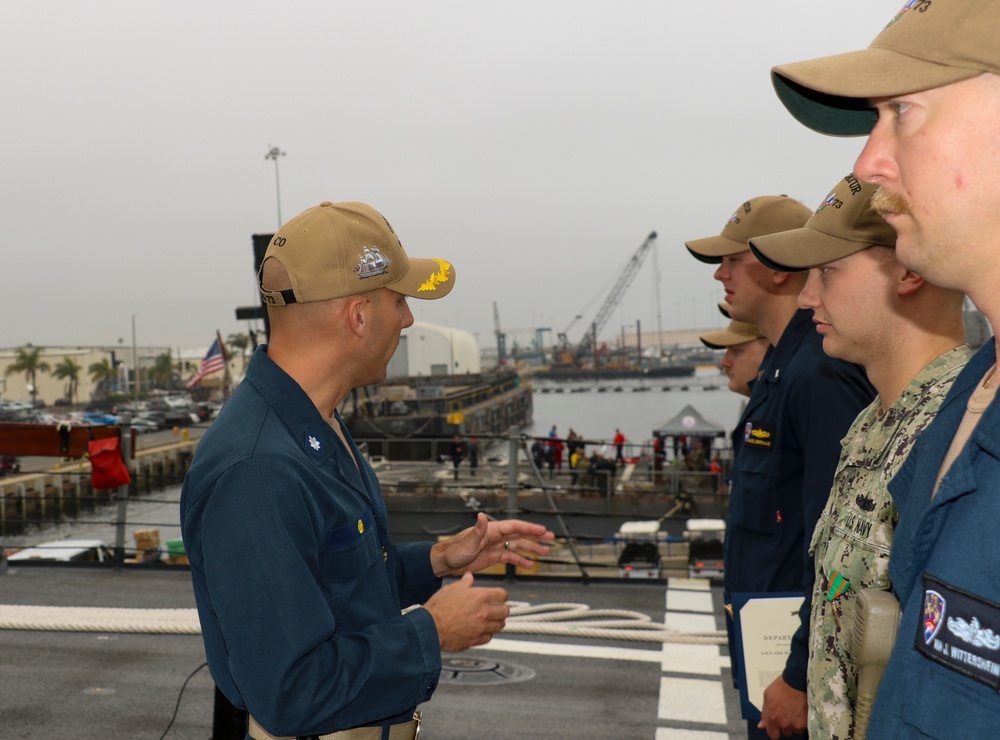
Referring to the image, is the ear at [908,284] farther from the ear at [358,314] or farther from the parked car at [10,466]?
the parked car at [10,466]

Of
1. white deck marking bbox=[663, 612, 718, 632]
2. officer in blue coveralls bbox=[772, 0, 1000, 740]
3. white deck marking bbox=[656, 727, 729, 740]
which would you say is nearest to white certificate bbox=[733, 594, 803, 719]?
white deck marking bbox=[656, 727, 729, 740]

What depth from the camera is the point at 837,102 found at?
3.77 ft

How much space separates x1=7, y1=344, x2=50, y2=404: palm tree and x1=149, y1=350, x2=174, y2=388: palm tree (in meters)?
16.0

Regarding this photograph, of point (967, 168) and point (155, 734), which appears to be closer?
point (967, 168)

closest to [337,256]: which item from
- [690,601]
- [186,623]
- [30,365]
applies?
[186,623]

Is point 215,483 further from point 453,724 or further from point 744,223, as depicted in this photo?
point 453,724

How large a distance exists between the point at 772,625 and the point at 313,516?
1.45m

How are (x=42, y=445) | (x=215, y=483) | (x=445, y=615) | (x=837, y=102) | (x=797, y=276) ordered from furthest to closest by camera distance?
(x=42, y=445)
(x=797, y=276)
(x=445, y=615)
(x=215, y=483)
(x=837, y=102)

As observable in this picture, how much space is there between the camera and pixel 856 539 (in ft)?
5.98

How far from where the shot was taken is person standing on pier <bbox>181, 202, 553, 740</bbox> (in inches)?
62.9

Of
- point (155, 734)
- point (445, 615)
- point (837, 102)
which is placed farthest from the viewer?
point (155, 734)

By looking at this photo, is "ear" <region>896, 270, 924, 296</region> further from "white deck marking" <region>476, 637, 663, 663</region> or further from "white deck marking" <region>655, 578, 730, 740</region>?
"white deck marking" <region>476, 637, 663, 663</region>

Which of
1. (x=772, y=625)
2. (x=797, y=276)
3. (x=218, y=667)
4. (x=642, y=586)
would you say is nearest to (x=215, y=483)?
(x=218, y=667)

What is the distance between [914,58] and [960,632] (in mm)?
633
